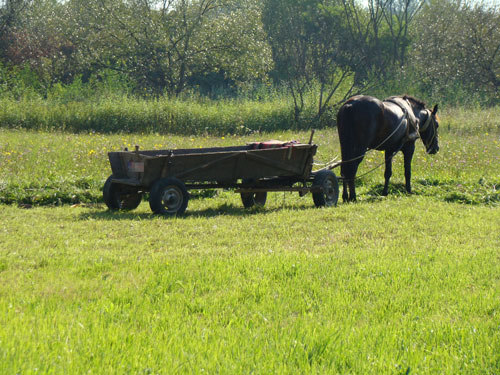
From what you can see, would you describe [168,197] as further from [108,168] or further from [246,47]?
[246,47]

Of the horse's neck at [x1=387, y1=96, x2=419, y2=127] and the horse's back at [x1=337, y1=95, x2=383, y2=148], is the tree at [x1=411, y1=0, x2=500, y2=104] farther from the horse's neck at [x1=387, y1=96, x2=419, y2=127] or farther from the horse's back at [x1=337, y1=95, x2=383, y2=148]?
the horse's back at [x1=337, y1=95, x2=383, y2=148]

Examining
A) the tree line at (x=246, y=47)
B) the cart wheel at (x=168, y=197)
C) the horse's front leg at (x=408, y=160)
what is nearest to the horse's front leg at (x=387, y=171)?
the horse's front leg at (x=408, y=160)

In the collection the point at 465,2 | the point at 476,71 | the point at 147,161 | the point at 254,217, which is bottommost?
the point at 254,217

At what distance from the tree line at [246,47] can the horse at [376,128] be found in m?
13.1

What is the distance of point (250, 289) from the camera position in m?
4.78

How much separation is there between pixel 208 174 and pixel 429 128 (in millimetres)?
6249

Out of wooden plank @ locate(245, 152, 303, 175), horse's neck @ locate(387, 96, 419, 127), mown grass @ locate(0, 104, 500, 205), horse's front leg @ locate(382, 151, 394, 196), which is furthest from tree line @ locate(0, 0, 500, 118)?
wooden plank @ locate(245, 152, 303, 175)

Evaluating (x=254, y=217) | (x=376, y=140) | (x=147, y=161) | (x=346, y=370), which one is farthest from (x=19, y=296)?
(x=376, y=140)

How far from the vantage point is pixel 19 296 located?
4449 mm

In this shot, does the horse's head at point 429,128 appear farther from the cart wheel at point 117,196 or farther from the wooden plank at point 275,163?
the cart wheel at point 117,196

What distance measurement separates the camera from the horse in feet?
33.5

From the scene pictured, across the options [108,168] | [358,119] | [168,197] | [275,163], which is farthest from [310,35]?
[168,197]

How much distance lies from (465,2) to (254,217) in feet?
118

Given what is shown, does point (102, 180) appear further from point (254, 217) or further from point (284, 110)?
point (284, 110)
